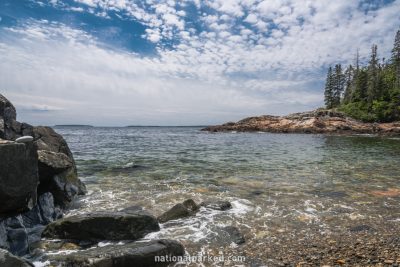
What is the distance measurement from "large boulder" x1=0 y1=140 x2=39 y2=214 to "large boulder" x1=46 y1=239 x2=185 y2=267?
63.7 inches

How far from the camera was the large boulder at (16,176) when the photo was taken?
666cm

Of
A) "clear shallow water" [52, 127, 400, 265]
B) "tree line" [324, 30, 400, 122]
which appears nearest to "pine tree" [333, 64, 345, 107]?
"tree line" [324, 30, 400, 122]

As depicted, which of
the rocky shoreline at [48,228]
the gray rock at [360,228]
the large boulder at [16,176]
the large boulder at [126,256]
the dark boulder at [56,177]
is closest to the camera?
the large boulder at [126,256]

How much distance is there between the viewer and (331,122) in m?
74.2

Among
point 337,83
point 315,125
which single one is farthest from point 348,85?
point 315,125

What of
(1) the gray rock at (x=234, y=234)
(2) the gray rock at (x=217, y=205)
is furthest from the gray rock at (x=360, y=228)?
(2) the gray rock at (x=217, y=205)

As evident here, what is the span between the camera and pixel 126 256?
638 cm

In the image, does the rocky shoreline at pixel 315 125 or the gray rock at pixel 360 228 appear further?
the rocky shoreline at pixel 315 125

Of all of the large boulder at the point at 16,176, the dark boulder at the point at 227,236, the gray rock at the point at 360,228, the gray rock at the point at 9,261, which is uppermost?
the large boulder at the point at 16,176

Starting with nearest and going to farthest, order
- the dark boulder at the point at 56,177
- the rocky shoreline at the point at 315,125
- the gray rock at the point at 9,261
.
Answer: the gray rock at the point at 9,261, the dark boulder at the point at 56,177, the rocky shoreline at the point at 315,125

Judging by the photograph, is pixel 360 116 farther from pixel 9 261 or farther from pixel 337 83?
pixel 9 261

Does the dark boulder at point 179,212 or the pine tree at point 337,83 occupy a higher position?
the pine tree at point 337,83

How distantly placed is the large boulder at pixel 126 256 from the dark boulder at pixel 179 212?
2863 millimetres

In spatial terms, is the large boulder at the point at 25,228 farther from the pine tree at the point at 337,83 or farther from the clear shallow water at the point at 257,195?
the pine tree at the point at 337,83
